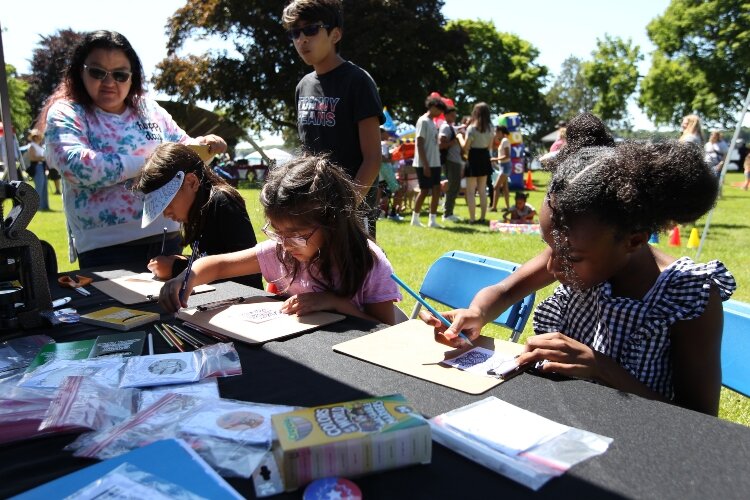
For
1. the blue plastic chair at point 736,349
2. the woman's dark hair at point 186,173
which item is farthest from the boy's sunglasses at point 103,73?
the blue plastic chair at point 736,349

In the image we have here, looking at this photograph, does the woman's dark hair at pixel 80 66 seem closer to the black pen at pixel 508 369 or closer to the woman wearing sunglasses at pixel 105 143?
the woman wearing sunglasses at pixel 105 143

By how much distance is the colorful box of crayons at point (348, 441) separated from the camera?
0.73m

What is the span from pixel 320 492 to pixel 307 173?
1.07 m

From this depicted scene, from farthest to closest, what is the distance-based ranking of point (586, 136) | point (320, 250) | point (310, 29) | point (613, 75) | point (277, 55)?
1. point (613, 75)
2. point (277, 55)
3. point (310, 29)
4. point (320, 250)
5. point (586, 136)

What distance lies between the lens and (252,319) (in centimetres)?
150

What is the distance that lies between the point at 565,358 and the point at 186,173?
1.59 metres

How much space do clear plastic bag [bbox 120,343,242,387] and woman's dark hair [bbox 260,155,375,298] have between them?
465mm

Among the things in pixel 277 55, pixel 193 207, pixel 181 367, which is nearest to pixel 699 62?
pixel 277 55

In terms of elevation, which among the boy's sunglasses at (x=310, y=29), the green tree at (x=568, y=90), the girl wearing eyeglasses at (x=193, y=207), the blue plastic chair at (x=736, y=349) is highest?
the green tree at (x=568, y=90)

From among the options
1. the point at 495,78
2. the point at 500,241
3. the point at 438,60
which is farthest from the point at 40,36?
the point at 500,241

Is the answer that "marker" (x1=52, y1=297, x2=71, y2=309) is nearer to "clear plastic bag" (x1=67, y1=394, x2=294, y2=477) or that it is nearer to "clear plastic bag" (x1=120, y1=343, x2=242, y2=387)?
"clear plastic bag" (x1=120, y1=343, x2=242, y2=387)

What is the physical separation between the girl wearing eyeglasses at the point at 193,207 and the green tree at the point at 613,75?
114 feet

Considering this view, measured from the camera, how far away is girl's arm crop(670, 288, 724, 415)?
3.67 ft

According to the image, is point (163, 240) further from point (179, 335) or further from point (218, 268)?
point (179, 335)
